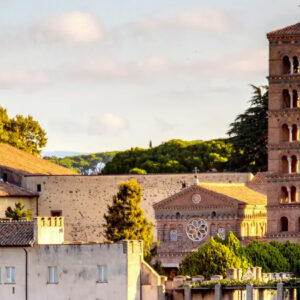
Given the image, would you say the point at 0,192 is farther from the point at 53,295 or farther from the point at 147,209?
the point at 53,295

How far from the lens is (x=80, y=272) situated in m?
86.3

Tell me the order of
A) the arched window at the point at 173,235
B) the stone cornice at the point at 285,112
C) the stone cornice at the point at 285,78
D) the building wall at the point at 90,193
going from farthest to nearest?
the building wall at the point at 90,193 < the arched window at the point at 173,235 < the stone cornice at the point at 285,112 < the stone cornice at the point at 285,78

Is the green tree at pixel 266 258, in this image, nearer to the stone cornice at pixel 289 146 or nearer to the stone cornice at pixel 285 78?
the stone cornice at pixel 289 146

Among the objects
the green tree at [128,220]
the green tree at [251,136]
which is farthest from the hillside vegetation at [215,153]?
the green tree at [128,220]

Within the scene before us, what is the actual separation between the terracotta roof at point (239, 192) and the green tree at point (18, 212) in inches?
412

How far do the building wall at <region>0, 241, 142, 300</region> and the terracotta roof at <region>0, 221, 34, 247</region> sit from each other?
55 centimetres

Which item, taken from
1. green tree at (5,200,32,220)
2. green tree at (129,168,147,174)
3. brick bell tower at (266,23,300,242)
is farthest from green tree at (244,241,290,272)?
green tree at (129,168,147,174)

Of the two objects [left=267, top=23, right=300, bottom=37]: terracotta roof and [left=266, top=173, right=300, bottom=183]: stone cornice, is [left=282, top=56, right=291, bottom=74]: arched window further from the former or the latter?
[left=266, top=173, right=300, bottom=183]: stone cornice

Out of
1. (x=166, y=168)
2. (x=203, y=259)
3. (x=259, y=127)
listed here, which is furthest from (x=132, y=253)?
(x=166, y=168)

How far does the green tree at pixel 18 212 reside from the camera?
115 metres

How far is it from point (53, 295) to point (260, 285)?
8.98m

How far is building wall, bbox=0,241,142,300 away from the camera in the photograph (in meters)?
85.9

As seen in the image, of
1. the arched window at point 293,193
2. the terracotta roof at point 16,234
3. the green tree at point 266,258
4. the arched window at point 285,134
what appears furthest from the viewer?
the arched window at point 285,134

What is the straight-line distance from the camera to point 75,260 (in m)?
86.4
